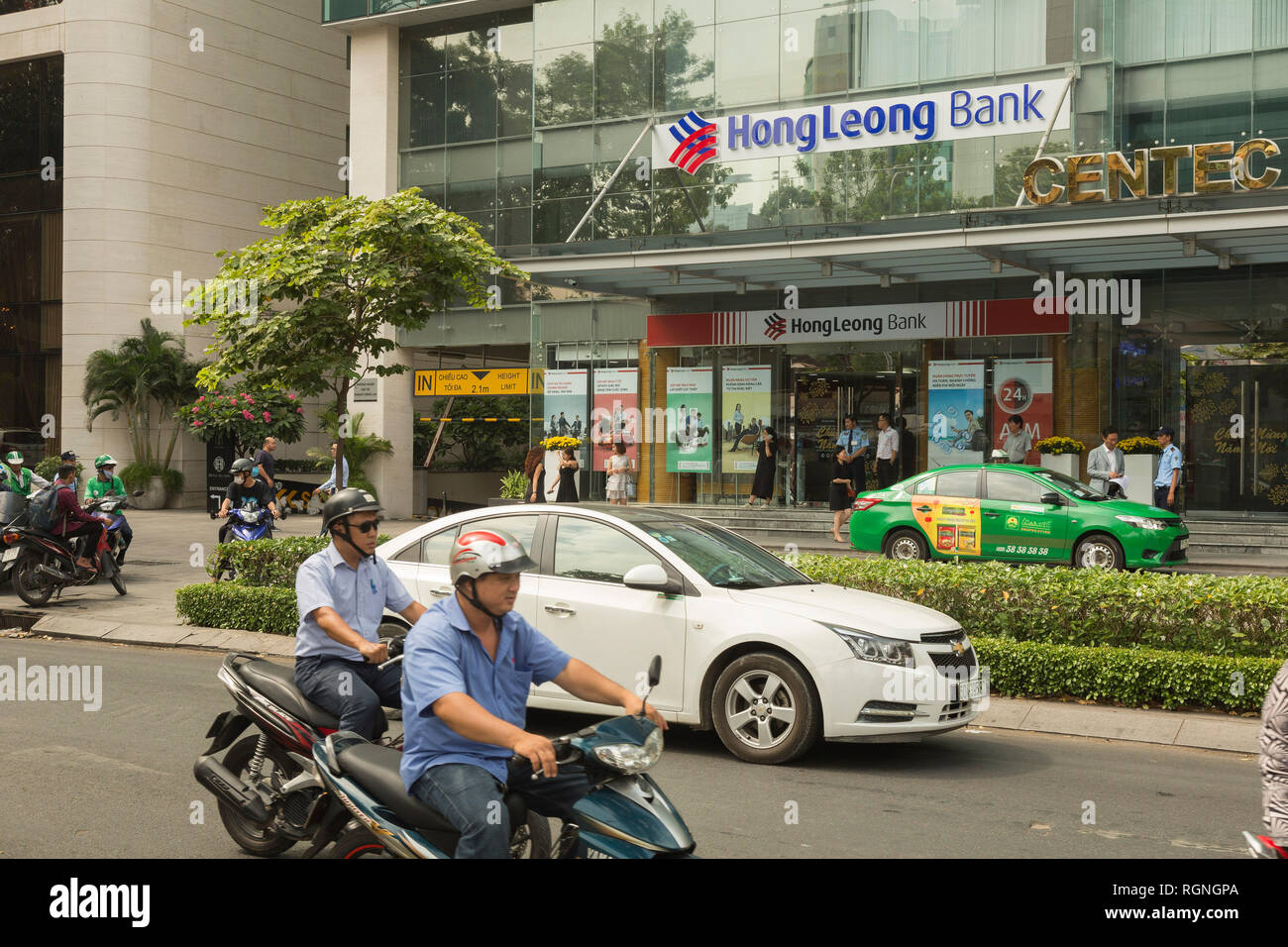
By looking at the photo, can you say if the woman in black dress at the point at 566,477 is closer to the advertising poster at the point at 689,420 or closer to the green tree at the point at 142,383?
the advertising poster at the point at 689,420

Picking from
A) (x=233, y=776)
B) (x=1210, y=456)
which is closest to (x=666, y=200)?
(x=1210, y=456)

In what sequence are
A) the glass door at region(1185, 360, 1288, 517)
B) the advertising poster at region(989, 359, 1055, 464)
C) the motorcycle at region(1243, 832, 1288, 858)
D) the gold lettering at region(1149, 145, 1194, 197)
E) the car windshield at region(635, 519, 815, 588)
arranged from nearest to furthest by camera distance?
the motorcycle at region(1243, 832, 1288, 858)
the car windshield at region(635, 519, 815, 588)
the gold lettering at region(1149, 145, 1194, 197)
the glass door at region(1185, 360, 1288, 517)
the advertising poster at region(989, 359, 1055, 464)

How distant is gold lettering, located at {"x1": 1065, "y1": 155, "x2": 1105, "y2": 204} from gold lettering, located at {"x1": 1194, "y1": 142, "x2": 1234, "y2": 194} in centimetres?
142

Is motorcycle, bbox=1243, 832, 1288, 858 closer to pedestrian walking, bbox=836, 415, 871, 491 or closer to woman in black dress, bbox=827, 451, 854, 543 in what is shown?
woman in black dress, bbox=827, 451, 854, 543

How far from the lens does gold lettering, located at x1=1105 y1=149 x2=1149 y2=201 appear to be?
2023 cm

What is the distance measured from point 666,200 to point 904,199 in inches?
196

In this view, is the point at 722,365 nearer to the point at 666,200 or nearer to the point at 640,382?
the point at 640,382

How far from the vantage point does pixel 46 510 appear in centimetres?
1547

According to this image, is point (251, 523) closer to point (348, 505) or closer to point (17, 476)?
point (17, 476)

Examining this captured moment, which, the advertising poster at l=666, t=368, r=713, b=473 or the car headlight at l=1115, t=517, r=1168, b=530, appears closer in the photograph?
the car headlight at l=1115, t=517, r=1168, b=530

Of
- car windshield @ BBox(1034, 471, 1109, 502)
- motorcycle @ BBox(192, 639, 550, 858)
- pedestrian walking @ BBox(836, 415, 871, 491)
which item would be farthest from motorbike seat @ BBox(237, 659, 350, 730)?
pedestrian walking @ BBox(836, 415, 871, 491)

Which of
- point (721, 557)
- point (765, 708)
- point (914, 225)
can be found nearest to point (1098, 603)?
point (721, 557)

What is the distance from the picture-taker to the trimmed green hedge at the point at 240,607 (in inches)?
509
